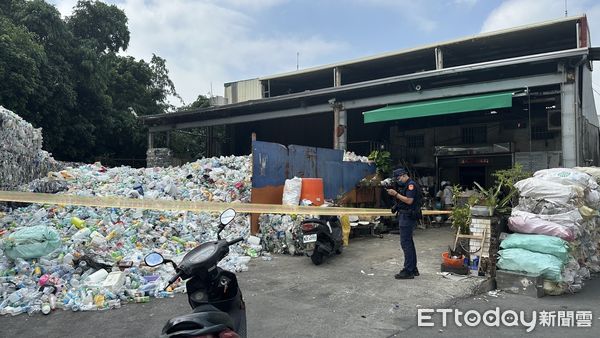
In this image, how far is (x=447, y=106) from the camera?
35.8 ft

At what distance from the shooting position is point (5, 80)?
15156mm

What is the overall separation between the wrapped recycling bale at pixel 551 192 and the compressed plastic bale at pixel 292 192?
4173 millimetres

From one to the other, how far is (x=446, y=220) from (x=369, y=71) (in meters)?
9.95

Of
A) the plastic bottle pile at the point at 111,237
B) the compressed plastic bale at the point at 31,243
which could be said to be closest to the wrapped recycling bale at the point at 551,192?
the plastic bottle pile at the point at 111,237

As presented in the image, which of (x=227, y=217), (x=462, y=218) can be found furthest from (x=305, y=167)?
(x=227, y=217)

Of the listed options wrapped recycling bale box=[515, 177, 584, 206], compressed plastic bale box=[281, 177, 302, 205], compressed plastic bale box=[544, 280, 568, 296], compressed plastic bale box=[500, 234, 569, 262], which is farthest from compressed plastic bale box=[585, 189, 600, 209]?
compressed plastic bale box=[281, 177, 302, 205]

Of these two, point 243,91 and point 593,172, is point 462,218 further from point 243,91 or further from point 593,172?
point 243,91

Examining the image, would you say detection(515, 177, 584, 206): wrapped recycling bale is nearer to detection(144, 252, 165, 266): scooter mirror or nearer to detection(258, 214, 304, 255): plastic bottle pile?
detection(258, 214, 304, 255): plastic bottle pile

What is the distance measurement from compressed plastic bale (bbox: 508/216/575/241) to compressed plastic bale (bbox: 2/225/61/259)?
6510 millimetres

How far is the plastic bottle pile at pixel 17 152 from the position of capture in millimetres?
8578

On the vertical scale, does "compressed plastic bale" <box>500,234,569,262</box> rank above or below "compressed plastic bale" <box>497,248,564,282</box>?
above

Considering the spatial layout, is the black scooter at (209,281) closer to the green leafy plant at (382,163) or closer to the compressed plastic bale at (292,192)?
the compressed plastic bale at (292,192)

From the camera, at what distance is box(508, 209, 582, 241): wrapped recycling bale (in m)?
5.14

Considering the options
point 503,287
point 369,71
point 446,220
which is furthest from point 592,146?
point 503,287
